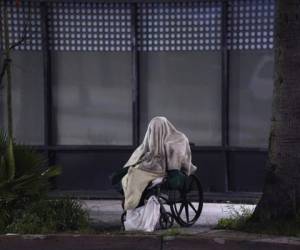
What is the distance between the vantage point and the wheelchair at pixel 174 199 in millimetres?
7656

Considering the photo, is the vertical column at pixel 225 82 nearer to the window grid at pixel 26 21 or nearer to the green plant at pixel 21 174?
the window grid at pixel 26 21

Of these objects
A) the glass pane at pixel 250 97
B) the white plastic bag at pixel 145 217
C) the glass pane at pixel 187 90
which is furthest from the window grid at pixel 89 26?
the white plastic bag at pixel 145 217

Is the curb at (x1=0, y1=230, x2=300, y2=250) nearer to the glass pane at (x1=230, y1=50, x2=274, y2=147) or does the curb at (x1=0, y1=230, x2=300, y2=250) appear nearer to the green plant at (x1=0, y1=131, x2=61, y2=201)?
the green plant at (x1=0, y1=131, x2=61, y2=201)

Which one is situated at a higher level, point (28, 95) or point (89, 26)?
point (89, 26)

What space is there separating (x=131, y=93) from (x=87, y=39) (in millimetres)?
1162

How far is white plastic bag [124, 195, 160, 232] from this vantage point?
7484 millimetres

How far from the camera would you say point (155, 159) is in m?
7.76

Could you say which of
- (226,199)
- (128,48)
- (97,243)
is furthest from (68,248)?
(128,48)

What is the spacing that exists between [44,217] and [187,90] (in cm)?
418

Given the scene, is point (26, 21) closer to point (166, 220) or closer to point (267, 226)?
point (166, 220)

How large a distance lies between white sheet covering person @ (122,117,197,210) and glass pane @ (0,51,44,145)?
12.0 feet

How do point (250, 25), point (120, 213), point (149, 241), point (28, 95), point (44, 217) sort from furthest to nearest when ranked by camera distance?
point (28, 95)
point (250, 25)
point (120, 213)
point (44, 217)
point (149, 241)

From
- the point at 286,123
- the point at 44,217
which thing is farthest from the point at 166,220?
the point at 286,123

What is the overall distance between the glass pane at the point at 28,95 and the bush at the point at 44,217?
3.52 metres
